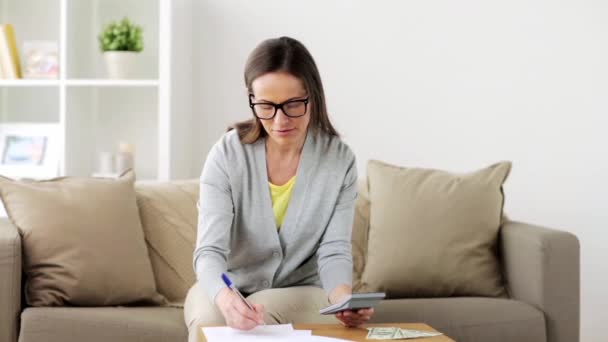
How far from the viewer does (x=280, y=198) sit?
Answer: 2078 millimetres

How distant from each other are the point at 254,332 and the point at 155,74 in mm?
2126

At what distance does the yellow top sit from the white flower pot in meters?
1.53

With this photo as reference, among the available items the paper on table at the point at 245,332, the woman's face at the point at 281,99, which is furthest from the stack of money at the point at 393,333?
the woman's face at the point at 281,99

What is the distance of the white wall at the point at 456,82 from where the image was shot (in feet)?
11.6

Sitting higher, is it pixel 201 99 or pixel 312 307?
pixel 201 99

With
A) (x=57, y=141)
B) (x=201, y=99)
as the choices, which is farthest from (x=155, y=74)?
(x=57, y=141)

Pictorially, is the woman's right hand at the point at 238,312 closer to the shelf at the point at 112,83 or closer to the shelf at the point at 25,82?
the shelf at the point at 112,83

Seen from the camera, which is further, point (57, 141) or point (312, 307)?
point (57, 141)

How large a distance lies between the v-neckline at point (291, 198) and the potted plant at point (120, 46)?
149 centimetres

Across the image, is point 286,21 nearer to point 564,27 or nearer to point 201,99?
point 201,99

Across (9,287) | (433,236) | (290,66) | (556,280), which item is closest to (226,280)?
(290,66)

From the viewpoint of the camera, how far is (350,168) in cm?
213

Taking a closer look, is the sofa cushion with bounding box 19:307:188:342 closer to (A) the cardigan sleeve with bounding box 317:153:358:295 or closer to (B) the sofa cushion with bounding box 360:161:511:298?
(A) the cardigan sleeve with bounding box 317:153:358:295

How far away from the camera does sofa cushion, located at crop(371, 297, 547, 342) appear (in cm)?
254
